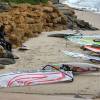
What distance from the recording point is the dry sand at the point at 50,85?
1112 centimetres

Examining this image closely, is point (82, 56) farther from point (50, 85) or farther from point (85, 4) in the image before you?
point (85, 4)

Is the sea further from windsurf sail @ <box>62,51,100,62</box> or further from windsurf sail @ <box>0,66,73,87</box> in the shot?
windsurf sail @ <box>0,66,73,87</box>

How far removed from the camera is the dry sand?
11.1 metres

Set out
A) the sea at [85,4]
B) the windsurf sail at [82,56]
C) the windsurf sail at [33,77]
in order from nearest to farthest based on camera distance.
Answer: the windsurf sail at [33,77] → the windsurf sail at [82,56] → the sea at [85,4]

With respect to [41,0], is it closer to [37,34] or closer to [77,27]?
[77,27]

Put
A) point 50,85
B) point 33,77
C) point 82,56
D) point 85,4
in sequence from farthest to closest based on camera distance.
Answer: point 85,4, point 82,56, point 33,77, point 50,85

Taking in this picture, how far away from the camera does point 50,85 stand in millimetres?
12109

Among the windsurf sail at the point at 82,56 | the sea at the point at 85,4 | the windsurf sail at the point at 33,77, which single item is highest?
the windsurf sail at the point at 33,77

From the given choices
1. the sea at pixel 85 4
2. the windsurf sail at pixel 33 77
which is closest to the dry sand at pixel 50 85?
the windsurf sail at pixel 33 77

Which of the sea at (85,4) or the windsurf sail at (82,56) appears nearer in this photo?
the windsurf sail at (82,56)

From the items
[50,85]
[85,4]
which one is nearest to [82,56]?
[50,85]

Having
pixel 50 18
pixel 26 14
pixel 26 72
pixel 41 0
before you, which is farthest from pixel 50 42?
pixel 41 0

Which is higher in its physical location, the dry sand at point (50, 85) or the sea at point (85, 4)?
the dry sand at point (50, 85)

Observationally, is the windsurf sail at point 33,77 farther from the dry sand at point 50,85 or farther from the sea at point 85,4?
the sea at point 85,4
